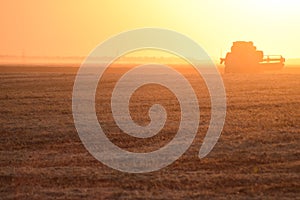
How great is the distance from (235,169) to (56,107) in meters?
13.3

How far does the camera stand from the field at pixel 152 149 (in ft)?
41.6

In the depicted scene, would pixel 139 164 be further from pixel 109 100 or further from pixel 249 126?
pixel 109 100

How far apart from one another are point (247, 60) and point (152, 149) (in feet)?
159

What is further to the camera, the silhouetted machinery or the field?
the silhouetted machinery

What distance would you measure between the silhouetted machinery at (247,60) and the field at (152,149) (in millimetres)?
36198

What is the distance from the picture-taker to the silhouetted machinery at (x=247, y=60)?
210 ft

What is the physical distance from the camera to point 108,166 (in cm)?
1496

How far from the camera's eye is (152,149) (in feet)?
56.2

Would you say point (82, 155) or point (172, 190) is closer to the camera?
point (172, 190)

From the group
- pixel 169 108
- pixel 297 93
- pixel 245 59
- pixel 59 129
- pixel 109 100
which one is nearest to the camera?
pixel 59 129

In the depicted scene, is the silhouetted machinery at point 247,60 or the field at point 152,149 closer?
the field at point 152,149

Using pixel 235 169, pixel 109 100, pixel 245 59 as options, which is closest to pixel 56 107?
pixel 109 100

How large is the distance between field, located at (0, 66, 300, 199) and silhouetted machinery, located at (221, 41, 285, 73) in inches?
1425

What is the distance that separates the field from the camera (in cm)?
1269
